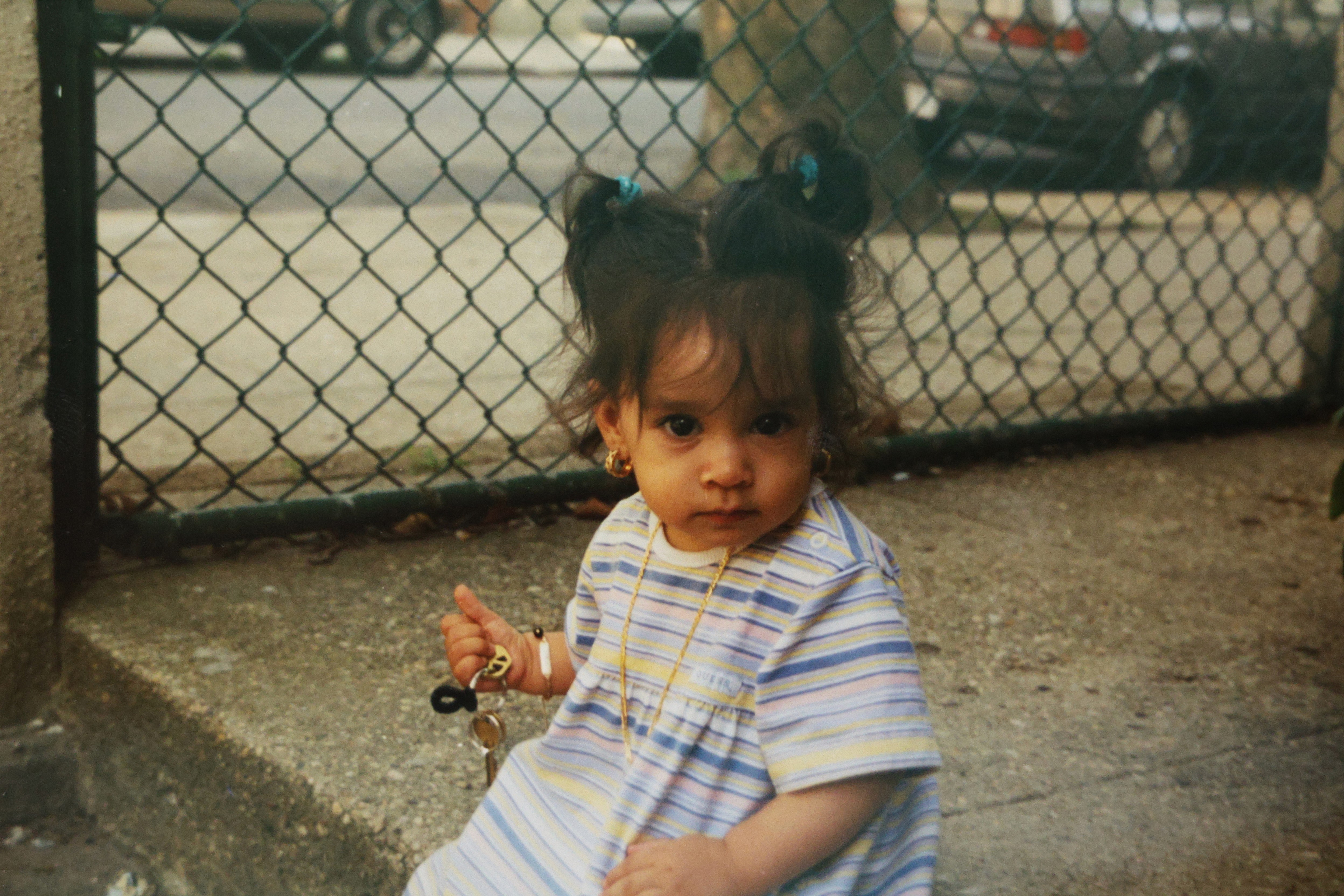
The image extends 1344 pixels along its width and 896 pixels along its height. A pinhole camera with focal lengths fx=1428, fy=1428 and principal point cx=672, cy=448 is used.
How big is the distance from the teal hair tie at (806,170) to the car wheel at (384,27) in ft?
4.50

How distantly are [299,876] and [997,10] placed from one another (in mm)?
6552

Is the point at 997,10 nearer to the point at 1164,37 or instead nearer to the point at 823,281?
the point at 1164,37

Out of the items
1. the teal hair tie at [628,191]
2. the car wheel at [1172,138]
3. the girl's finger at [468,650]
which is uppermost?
the car wheel at [1172,138]

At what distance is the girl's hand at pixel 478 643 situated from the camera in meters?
1.62

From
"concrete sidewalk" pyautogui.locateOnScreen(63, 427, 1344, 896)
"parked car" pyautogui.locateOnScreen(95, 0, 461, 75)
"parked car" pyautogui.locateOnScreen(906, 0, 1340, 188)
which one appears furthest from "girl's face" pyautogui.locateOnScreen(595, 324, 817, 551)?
"parked car" pyautogui.locateOnScreen(906, 0, 1340, 188)

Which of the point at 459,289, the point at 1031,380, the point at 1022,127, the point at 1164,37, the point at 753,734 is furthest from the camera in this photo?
the point at 1022,127

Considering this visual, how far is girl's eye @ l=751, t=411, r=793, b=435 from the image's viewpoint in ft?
4.57

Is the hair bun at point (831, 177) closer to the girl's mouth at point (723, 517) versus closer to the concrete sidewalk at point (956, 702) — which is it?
the girl's mouth at point (723, 517)

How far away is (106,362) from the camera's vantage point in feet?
13.9

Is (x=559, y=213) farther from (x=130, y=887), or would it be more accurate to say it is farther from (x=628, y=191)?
(x=628, y=191)

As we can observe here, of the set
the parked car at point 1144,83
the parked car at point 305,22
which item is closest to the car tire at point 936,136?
the parked car at point 1144,83

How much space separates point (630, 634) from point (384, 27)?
5.58 ft

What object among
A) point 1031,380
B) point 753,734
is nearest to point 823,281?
point 753,734

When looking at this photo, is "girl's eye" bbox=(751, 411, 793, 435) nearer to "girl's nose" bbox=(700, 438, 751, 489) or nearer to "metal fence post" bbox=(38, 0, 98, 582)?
"girl's nose" bbox=(700, 438, 751, 489)
